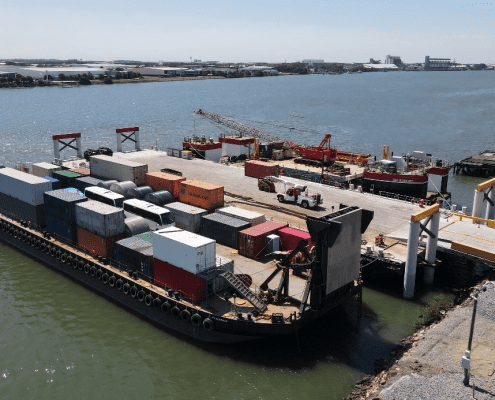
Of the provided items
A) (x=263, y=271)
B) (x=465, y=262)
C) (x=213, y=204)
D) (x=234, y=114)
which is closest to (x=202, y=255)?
(x=263, y=271)

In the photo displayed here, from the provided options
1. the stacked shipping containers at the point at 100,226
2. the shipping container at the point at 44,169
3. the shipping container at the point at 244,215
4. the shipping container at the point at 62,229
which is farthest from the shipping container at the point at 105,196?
the shipping container at the point at 44,169

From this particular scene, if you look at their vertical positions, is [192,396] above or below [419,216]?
below

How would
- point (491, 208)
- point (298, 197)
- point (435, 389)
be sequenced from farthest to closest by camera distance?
1. point (298, 197)
2. point (491, 208)
3. point (435, 389)

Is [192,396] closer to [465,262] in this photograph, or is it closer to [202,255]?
[202,255]

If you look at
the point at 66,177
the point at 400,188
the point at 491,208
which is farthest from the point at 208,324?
the point at 400,188

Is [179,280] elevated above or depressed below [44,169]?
below

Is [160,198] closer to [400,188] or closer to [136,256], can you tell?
[136,256]

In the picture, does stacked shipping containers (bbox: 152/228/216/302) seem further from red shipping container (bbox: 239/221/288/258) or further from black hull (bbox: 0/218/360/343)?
red shipping container (bbox: 239/221/288/258)
